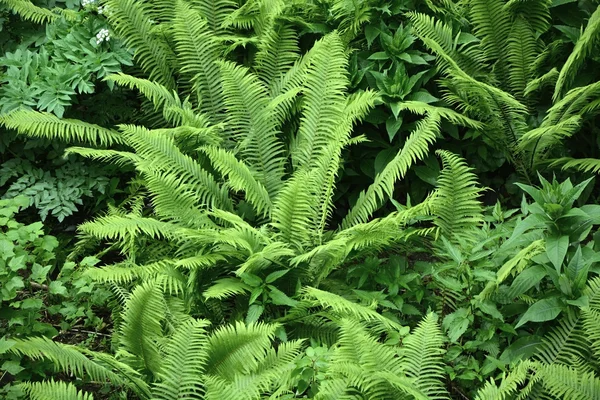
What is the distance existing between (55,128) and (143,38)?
966mm

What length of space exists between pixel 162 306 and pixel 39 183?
1675 mm

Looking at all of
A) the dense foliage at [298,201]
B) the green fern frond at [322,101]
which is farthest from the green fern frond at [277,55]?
the green fern frond at [322,101]

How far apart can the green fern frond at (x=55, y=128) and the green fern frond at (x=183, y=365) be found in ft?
6.03

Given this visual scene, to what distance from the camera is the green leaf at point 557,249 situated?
→ 129 inches

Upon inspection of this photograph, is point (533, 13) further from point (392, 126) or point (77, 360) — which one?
point (77, 360)

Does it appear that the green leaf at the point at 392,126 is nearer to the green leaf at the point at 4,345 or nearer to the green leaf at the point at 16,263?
the green leaf at the point at 16,263

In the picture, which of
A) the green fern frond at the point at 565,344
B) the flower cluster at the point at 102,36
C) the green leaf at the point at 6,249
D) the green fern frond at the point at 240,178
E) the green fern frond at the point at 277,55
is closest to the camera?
the green fern frond at the point at 565,344

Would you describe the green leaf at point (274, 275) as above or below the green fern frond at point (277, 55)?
below

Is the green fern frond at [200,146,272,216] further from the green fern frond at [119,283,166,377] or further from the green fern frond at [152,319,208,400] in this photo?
the green fern frond at [152,319,208,400]

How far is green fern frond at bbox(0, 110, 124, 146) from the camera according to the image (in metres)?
4.44

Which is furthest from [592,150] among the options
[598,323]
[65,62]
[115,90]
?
[65,62]

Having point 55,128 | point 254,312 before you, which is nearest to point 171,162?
point 55,128

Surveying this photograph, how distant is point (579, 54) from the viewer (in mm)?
4367

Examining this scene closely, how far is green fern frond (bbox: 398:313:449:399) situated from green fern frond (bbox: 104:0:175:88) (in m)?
2.81
